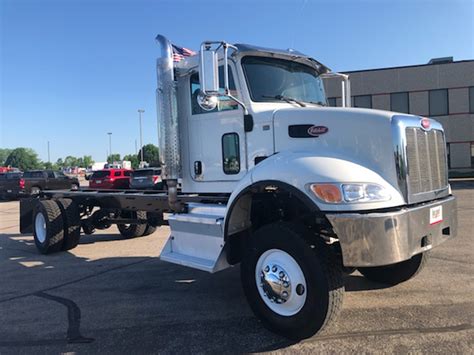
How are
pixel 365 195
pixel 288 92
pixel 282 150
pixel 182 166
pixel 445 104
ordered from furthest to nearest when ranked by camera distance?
pixel 445 104
pixel 182 166
pixel 288 92
pixel 282 150
pixel 365 195

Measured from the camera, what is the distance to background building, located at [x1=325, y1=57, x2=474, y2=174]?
29281 millimetres

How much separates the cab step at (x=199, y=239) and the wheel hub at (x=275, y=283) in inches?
24.4

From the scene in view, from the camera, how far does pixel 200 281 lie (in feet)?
19.6

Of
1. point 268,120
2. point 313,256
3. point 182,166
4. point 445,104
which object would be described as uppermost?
point 445,104

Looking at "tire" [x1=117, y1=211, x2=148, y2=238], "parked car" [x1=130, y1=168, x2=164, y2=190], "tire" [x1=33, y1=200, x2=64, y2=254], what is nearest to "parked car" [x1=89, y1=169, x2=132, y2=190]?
"parked car" [x1=130, y1=168, x2=164, y2=190]

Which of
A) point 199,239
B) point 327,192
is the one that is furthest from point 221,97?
point 327,192

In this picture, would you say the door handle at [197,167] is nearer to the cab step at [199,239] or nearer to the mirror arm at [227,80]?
the cab step at [199,239]

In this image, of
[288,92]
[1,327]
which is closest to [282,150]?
[288,92]

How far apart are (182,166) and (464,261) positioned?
443 centimetres

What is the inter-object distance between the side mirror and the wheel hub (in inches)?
70.4

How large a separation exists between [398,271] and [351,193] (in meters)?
2.18

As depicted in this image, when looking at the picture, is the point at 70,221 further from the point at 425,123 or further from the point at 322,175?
the point at 425,123

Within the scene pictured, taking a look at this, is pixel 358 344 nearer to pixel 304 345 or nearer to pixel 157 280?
pixel 304 345

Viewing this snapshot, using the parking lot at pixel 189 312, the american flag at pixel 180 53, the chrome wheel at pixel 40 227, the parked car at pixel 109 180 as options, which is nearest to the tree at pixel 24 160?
the parked car at pixel 109 180
